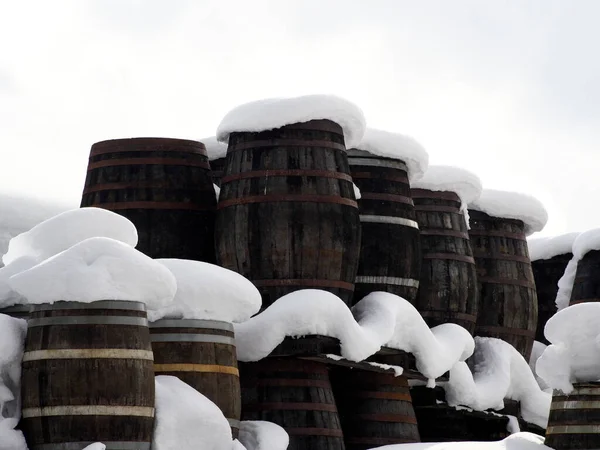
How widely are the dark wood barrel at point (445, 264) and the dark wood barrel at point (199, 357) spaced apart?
13.0ft

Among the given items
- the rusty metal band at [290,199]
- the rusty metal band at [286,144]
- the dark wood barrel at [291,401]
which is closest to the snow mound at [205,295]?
the dark wood barrel at [291,401]

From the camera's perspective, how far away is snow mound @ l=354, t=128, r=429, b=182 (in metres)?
12.1

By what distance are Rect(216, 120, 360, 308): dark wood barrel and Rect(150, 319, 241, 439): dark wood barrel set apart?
1.78 metres

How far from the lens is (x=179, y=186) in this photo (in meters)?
11.0

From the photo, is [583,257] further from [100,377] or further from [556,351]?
[100,377]

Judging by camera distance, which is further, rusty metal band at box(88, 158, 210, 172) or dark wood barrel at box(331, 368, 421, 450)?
dark wood barrel at box(331, 368, 421, 450)

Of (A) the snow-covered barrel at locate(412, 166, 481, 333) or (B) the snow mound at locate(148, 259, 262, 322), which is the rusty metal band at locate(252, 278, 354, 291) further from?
(A) the snow-covered barrel at locate(412, 166, 481, 333)

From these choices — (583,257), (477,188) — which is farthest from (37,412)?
(583,257)

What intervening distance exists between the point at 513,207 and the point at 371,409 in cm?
348

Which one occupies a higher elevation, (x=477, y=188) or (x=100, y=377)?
(x=477, y=188)

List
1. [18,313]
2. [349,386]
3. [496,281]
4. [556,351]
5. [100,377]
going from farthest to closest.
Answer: [496,281] < [349,386] < [556,351] < [18,313] < [100,377]

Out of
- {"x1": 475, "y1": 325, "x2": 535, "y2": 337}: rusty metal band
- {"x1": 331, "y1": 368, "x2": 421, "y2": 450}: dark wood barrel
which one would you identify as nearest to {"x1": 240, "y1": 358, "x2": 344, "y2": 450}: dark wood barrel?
{"x1": 331, "y1": 368, "x2": 421, "y2": 450}: dark wood barrel

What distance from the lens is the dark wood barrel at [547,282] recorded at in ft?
51.6

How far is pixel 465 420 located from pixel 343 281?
2.83 metres
